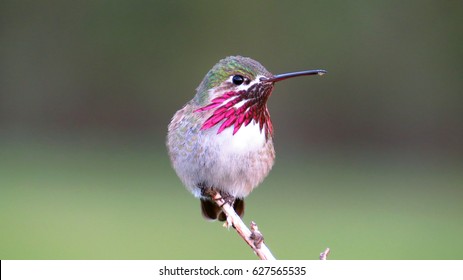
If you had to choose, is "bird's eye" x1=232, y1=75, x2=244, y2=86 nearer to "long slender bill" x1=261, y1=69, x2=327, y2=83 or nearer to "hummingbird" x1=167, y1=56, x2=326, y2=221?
"hummingbird" x1=167, y1=56, x2=326, y2=221

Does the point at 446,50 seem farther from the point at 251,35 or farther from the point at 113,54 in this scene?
the point at 113,54

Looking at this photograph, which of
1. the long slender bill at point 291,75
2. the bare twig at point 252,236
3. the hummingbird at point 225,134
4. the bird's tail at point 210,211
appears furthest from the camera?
Answer: the bird's tail at point 210,211

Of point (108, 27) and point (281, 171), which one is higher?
point (108, 27)

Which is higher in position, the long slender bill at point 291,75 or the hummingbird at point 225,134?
the hummingbird at point 225,134

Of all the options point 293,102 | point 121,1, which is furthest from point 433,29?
point 121,1

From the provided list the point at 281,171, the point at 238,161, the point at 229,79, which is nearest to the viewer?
the point at 229,79

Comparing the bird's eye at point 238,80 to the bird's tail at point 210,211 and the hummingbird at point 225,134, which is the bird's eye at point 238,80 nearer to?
the hummingbird at point 225,134

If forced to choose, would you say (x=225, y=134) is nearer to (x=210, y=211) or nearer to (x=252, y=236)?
(x=252, y=236)

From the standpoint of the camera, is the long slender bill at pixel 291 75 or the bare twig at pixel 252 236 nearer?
the long slender bill at pixel 291 75

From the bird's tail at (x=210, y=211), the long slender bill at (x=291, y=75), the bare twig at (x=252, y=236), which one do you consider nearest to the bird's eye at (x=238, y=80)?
the long slender bill at (x=291, y=75)
